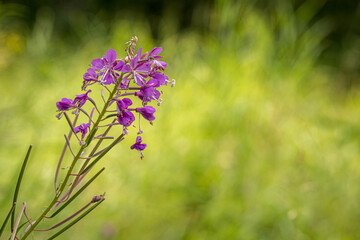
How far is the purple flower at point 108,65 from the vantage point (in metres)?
0.69

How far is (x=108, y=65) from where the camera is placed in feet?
2.28

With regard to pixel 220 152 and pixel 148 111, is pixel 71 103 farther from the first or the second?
pixel 220 152

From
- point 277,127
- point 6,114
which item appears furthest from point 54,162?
point 277,127

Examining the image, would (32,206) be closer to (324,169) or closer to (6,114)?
(6,114)

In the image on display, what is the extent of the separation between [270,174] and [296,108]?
0.85 metres

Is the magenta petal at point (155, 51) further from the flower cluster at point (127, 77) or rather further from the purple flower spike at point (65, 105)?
the purple flower spike at point (65, 105)

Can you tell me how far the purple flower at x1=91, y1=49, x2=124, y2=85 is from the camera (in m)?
0.69

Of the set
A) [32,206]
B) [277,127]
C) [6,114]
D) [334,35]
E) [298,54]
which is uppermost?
[334,35]

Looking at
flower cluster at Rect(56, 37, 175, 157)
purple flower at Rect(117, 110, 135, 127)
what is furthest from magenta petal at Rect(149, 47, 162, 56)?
purple flower at Rect(117, 110, 135, 127)

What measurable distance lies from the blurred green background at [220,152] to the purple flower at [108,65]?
3.05 feet

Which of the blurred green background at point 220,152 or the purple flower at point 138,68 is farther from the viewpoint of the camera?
the blurred green background at point 220,152

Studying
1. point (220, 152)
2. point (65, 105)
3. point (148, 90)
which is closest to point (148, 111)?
point (148, 90)

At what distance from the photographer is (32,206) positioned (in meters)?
1.72

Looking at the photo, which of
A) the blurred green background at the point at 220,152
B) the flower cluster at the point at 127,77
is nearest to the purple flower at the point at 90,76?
the flower cluster at the point at 127,77
